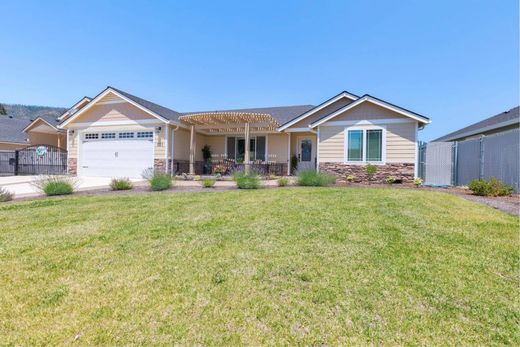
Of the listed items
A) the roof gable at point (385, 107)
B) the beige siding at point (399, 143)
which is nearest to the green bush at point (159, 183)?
the roof gable at point (385, 107)

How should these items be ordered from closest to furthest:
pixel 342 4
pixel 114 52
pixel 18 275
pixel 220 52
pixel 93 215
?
pixel 18 275 → pixel 93 215 → pixel 342 4 → pixel 114 52 → pixel 220 52

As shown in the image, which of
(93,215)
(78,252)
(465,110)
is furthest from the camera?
(465,110)

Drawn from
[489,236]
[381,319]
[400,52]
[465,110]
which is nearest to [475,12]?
[400,52]

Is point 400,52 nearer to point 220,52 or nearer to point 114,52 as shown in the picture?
point 220,52

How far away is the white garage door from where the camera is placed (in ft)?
54.1

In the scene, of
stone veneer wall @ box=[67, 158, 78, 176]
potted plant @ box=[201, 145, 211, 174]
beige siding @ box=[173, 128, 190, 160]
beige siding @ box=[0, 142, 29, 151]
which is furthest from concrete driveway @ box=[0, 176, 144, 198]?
beige siding @ box=[0, 142, 29, 151]

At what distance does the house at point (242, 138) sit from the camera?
1258 centimetres

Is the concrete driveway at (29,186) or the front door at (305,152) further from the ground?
the front door at (305,152)

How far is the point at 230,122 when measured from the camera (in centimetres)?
1645

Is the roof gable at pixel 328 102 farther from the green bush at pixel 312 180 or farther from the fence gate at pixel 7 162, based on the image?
the fence gate at pixel 7 162

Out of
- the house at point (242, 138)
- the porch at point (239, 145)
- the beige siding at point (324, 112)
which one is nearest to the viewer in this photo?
the house at point (242, 138)

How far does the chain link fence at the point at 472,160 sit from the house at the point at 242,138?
5.89 feet

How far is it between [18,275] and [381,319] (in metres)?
3.96

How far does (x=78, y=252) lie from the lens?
12.4 feet
